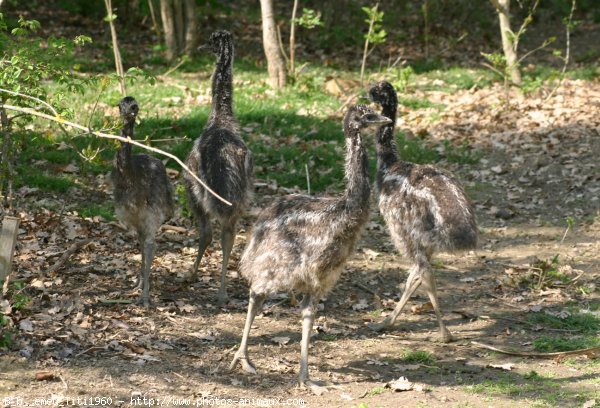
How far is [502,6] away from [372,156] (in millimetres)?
5049

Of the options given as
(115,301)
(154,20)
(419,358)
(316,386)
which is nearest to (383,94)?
(419,358)

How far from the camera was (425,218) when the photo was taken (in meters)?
8.75

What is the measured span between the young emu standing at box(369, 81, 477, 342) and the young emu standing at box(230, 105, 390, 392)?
132 centimetres

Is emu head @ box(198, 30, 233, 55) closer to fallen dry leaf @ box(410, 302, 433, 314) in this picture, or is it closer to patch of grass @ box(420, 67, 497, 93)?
fallen dry leaf @ box(410, 302, 433, 314)

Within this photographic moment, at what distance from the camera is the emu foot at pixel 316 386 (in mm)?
7304

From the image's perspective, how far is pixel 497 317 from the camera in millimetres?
9414

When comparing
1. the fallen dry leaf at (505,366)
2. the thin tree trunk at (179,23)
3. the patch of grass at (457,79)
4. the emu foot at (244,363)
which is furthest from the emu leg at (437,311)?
the thin tree trunk at (179,23)

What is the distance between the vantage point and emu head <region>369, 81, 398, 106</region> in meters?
10.3

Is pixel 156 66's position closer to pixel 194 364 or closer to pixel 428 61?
pixel 428 61

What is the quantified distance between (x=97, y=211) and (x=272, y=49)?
6.10 m

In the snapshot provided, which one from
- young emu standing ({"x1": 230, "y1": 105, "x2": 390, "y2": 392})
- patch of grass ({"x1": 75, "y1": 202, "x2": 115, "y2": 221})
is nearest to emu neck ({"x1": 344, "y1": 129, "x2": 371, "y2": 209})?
young emu standing ({"x1": 230, "y1": 105, "x2": 390, "y2": 392})

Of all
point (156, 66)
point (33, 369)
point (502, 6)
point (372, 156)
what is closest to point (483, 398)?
point (33, 369)

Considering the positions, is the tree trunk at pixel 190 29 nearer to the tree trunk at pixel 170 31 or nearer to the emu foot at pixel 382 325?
the tree trunk at pixel 170 31

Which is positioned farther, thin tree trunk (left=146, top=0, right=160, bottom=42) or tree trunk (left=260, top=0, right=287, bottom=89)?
thin tree trunk (left=146, top=0, right=160, bottom=42)
